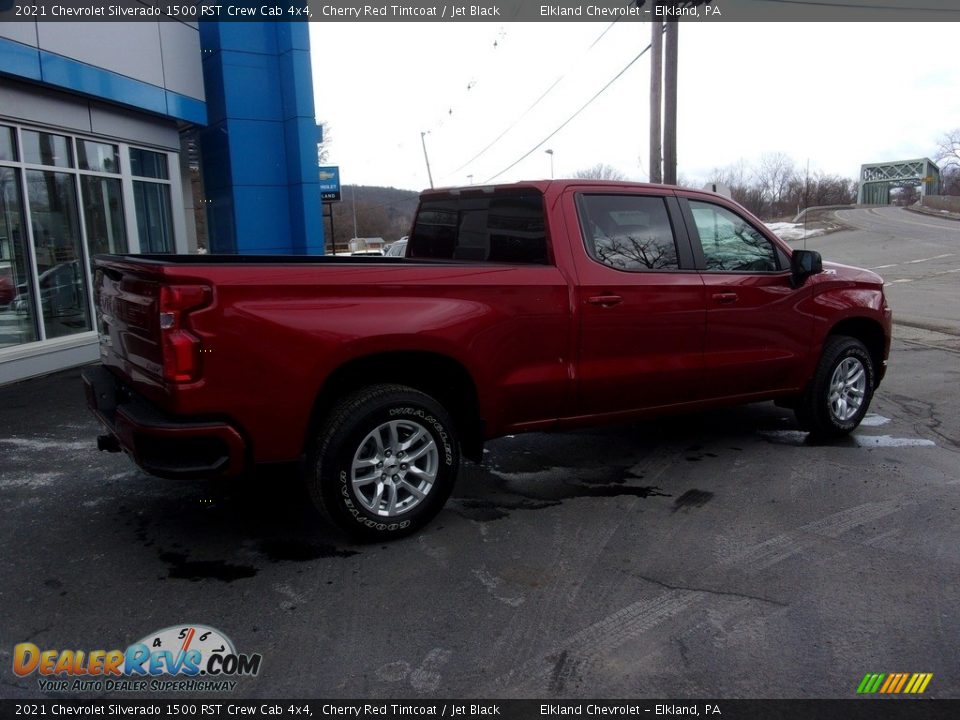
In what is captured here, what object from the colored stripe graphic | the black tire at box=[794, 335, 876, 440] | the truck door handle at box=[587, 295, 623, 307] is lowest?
the colored stripe graphic

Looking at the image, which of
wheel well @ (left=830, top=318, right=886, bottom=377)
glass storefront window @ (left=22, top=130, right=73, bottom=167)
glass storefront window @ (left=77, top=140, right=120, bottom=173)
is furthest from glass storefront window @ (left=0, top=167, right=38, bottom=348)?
wheel well @ (left=830, top=318, right=886, bottom=377)

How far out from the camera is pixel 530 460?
18.4 ft

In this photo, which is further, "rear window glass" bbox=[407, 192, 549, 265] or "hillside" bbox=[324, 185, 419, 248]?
"hillside" bbox=[324, 185, 419, 248]

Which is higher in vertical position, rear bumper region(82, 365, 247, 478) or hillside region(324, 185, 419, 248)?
hillside region(324, 185, 419, 248)

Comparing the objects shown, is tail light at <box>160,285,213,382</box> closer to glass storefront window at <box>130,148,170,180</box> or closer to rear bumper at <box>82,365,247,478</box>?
rear bumper at <box>82,365,247,478</box>

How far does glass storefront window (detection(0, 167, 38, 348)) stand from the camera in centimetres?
903

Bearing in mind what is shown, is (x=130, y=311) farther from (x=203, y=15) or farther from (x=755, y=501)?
(x=203, y=15)

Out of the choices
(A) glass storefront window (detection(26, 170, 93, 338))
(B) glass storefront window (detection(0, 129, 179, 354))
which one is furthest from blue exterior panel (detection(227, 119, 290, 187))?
(A) glass storefront window (detection(26, 170, 93, 338))

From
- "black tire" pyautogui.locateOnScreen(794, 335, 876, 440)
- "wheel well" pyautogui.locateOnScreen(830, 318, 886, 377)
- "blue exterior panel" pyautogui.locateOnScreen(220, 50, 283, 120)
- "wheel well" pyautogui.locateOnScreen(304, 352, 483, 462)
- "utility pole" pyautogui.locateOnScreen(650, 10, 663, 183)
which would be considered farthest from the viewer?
"utility pole" pyautogui.locateOnScreen(650, 10, 663, 183)

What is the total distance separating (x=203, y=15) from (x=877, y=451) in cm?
1254

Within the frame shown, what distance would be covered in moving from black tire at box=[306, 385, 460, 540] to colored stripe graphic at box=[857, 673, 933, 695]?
7.15 feet

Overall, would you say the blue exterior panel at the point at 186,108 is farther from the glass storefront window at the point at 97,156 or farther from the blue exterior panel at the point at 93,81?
the glass storefront window at the point at 97,156

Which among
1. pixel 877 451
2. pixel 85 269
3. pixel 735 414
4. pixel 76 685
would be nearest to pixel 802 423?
pixel 877 451

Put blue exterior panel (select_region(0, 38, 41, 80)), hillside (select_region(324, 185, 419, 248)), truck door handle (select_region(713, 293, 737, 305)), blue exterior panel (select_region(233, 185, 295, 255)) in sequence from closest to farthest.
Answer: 1. truck door handle (select_region(713, 293, 737, 305))
2. blue exterior panel (select_region(0, 38, 41, 80))
3. blue exterior panel (select_region(233, 185, 295, 255))
4. hillside (select_region(324, 185, 419, 248))
